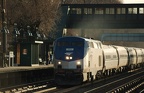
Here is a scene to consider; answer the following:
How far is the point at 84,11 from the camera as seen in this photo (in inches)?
2908

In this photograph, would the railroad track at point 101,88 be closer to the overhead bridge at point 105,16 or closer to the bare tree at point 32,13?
the bare tree at point 32,13

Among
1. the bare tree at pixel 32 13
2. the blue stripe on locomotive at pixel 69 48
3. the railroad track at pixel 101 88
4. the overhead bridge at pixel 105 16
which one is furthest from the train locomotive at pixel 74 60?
the overhead bridge at pixel 105 16

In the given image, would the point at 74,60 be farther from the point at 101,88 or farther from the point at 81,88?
the point at 101,88

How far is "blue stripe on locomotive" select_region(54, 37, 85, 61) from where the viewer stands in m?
27.3

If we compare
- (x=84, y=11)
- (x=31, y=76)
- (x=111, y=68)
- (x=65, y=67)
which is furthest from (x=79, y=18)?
(x=65, y=67)

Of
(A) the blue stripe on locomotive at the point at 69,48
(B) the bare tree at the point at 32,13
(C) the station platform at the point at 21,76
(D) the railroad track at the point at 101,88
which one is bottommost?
(D) the railroad track at the point at 101,88

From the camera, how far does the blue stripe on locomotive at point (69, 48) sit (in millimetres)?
27266

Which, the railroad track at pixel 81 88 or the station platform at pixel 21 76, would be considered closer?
the railroad track at pixel 81 88

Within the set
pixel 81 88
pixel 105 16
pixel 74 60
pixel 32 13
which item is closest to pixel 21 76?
pixel 74 60

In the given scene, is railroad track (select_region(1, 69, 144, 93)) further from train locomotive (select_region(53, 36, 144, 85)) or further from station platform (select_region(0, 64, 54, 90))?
station platform (select_region(0, 64, 54, 90))

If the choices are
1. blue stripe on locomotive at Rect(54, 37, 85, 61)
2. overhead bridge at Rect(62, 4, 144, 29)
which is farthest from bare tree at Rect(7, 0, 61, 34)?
blue stripe on locomotive at Rect(54, 37, 85, 61)

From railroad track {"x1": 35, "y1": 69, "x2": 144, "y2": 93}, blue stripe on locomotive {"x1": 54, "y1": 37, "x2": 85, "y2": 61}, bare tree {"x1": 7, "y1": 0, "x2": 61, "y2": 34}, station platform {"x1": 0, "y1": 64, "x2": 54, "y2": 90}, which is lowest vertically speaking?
railroad track {"x1": 35, "y1": 69, "x2": 144, "y2": 93}

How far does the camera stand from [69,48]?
27766 millimetres

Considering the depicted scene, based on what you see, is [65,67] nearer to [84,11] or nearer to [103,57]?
[103,57]
